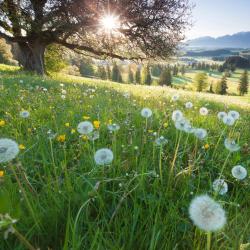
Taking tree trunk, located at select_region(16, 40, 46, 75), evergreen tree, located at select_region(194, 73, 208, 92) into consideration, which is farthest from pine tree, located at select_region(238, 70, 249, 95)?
tree trunk, located at select_region(16, 40, 46, 75)

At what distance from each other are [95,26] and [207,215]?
1949 cm

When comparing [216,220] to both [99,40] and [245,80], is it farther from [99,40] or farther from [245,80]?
[245,80]

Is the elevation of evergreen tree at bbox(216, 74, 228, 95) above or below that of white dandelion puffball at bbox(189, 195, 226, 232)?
below

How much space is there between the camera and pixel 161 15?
19.8 m

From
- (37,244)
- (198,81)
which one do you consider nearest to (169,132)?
(37,244)

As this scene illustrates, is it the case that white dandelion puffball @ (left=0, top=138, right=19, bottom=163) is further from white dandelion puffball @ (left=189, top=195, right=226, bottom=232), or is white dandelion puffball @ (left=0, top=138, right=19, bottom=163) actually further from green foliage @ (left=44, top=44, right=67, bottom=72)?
green foliage @ (left=44, top=44, right=67, bottom=72)

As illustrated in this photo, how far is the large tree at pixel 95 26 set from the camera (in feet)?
60.5

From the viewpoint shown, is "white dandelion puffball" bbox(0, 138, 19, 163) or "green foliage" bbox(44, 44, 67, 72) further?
"green foliage" bbox(44, 44, 67, 72)

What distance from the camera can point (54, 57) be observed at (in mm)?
29000

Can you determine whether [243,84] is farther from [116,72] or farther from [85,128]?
[85,128]

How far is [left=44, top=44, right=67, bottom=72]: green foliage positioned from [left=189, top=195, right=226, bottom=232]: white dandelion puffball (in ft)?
89.7

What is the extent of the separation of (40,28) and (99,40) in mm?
4668

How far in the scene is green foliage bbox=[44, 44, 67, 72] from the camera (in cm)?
2691

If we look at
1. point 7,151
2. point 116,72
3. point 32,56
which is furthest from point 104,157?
point 116,72
